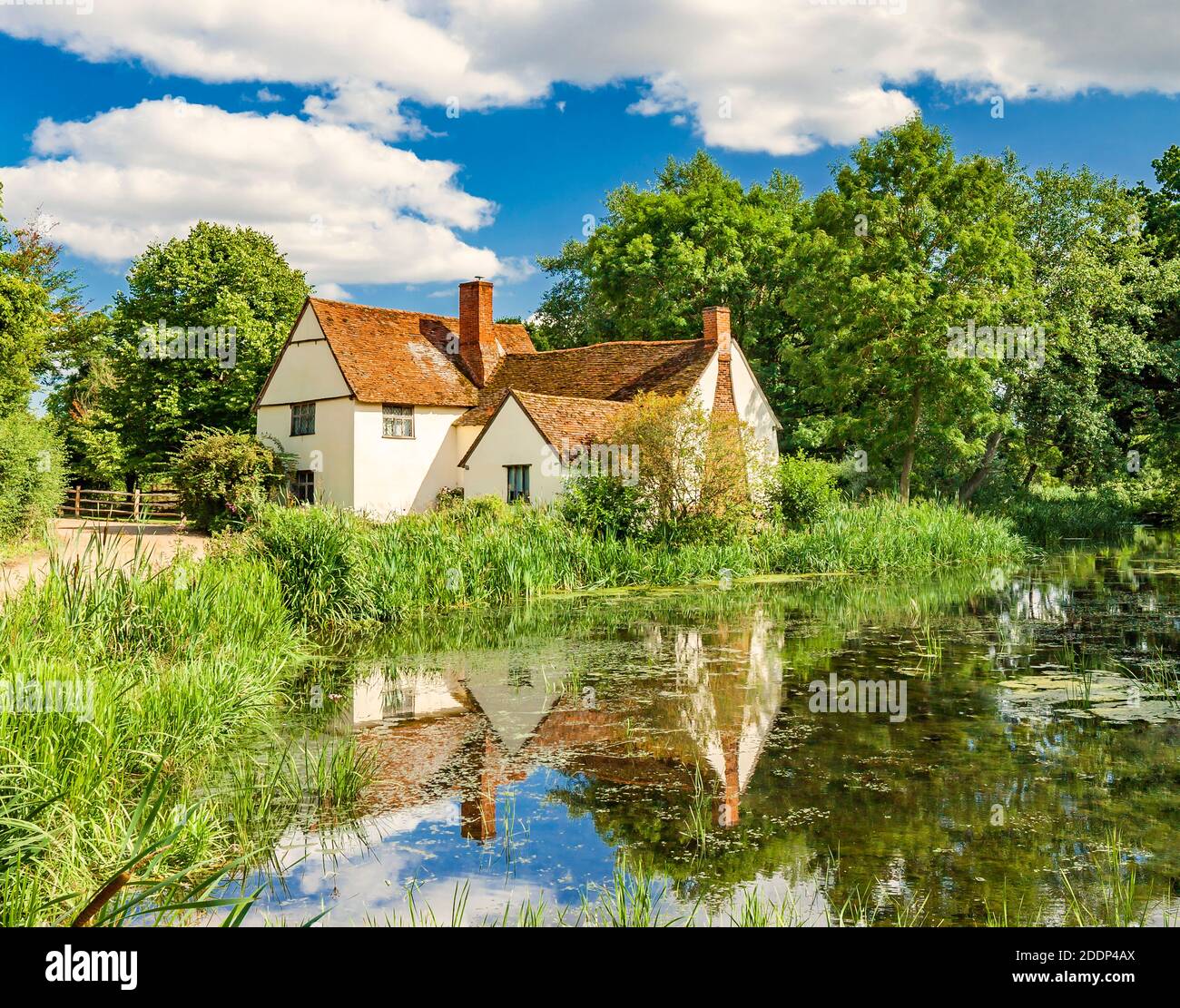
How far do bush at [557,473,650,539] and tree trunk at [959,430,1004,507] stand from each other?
18.5m

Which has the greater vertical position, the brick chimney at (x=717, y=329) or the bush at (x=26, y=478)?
the brick chimney at (x=717, y=329)

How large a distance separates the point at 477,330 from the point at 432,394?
13.3ft

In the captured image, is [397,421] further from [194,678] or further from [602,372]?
[194,678]

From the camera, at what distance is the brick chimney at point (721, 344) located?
34.1 meters

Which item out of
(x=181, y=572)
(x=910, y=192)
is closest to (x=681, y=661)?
(x=181, y=572)

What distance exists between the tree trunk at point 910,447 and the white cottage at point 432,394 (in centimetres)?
461

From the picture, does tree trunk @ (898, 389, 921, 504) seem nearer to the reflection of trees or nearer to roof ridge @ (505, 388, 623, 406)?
roof ridge @ (505, 388, 623, 406)

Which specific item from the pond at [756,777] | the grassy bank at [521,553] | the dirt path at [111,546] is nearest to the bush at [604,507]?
the grassy bank at [521,553]

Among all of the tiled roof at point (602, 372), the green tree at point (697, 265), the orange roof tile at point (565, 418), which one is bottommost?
the orange roof tile at point (565, 418)

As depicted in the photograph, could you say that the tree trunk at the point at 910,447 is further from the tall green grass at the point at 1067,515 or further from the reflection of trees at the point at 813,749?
the reflection of trees at the point at 813,749

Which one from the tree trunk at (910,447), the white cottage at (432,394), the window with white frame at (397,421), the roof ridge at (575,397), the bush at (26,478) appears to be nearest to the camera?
the bush at (26,478)

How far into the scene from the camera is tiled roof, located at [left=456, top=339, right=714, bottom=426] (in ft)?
110

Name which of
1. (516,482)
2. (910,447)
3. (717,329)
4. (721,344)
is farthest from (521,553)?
(910,447)

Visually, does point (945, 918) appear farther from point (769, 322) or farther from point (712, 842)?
point (769, 322)
